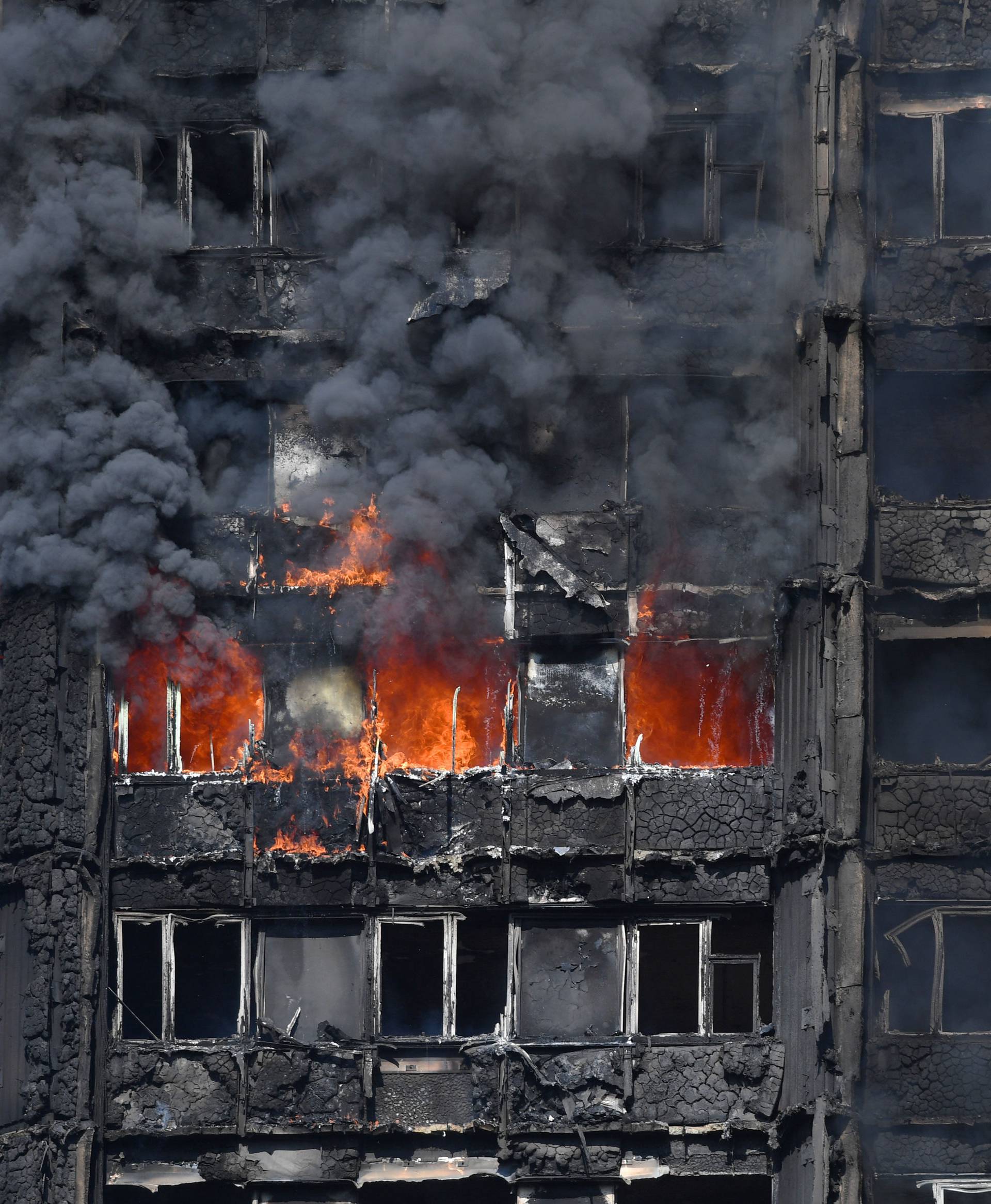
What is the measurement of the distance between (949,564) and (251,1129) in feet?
33.3

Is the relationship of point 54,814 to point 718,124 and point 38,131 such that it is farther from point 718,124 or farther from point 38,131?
point 718,124

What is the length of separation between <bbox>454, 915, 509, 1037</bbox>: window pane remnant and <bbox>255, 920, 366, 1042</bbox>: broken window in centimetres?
117

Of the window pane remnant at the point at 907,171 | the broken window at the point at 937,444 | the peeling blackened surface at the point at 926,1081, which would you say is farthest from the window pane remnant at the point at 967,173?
the peeling blackened surface at the point at 926,1081

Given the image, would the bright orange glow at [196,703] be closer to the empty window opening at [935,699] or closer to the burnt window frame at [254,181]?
the burnt window frame at [254,181]

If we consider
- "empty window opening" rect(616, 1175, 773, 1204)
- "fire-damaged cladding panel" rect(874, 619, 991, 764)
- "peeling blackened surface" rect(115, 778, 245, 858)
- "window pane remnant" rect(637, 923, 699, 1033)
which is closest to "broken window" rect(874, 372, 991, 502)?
"fire-damaged cladding panel" rect(874, 619, 991, 764)

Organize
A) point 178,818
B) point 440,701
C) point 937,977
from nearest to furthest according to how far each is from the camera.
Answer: point 937,977, point 178,818, point 440,701

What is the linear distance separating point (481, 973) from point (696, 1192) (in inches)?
138

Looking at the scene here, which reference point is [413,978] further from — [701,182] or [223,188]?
[701,182]

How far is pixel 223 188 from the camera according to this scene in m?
17.4

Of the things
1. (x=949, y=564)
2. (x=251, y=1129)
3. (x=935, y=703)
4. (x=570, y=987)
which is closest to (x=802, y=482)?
(x=949, y=564)

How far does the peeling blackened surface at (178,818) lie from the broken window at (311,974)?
126 centimetres

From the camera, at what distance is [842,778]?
1569cm

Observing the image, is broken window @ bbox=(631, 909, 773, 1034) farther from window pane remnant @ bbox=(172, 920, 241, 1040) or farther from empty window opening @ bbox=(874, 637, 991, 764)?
window pane remnant @ bbox=(172, 920, 241, 1040)

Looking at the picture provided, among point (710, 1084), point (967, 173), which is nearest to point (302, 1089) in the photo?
point (710, 1084)
